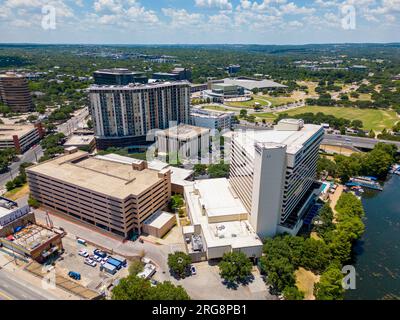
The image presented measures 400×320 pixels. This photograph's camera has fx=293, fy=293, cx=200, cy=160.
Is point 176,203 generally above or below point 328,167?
below

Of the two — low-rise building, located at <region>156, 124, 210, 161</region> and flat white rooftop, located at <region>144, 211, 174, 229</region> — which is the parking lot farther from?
low-rise building, located at <region>156, 124, 210, 161</region>

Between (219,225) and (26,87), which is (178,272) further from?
(26,87)

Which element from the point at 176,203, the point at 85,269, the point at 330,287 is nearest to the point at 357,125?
the point at 176,203

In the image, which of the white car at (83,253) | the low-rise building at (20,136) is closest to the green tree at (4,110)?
the low-rise building at (20,136)

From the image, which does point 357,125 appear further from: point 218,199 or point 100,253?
point 100,253

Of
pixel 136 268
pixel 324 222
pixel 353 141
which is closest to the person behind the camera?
pixel 136 268

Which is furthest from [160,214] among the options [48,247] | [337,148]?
[337,148]
